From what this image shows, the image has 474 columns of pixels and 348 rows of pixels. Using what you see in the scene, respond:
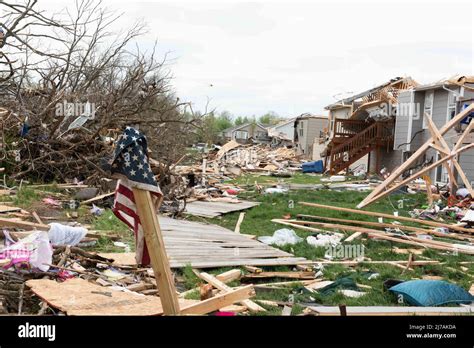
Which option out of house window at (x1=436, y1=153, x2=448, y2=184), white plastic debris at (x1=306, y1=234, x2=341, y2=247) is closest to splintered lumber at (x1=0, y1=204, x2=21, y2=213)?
white plastic debris at (x1=306, y1=234, x2=341, y2=247)

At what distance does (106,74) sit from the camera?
17500mm

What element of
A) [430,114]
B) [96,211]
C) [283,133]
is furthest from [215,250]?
[283,133]

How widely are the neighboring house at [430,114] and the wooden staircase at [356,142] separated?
1.34 metres

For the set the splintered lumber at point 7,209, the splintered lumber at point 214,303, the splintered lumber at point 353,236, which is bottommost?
the splintered lumber at point 353,236

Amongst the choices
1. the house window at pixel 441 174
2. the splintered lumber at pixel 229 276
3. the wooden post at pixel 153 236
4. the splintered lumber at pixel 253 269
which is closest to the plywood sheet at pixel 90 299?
the wooden post at pixel 153 236

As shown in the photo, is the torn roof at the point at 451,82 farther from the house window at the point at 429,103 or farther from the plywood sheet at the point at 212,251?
the plywood sheet at the point at 212,251

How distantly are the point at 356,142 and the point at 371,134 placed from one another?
98cm

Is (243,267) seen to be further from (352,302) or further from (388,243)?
(388,243)

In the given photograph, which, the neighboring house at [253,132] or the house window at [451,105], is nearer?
the house window at [451,105]

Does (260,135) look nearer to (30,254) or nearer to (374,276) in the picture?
(374,276)

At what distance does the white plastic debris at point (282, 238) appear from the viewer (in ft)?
34.1

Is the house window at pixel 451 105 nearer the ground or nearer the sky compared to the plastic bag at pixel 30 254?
nearer the sky

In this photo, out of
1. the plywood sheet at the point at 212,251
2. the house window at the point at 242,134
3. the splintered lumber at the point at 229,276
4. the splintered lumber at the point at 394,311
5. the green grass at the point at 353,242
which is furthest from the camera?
the house window at the point at 242,134

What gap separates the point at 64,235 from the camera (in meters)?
7.90
